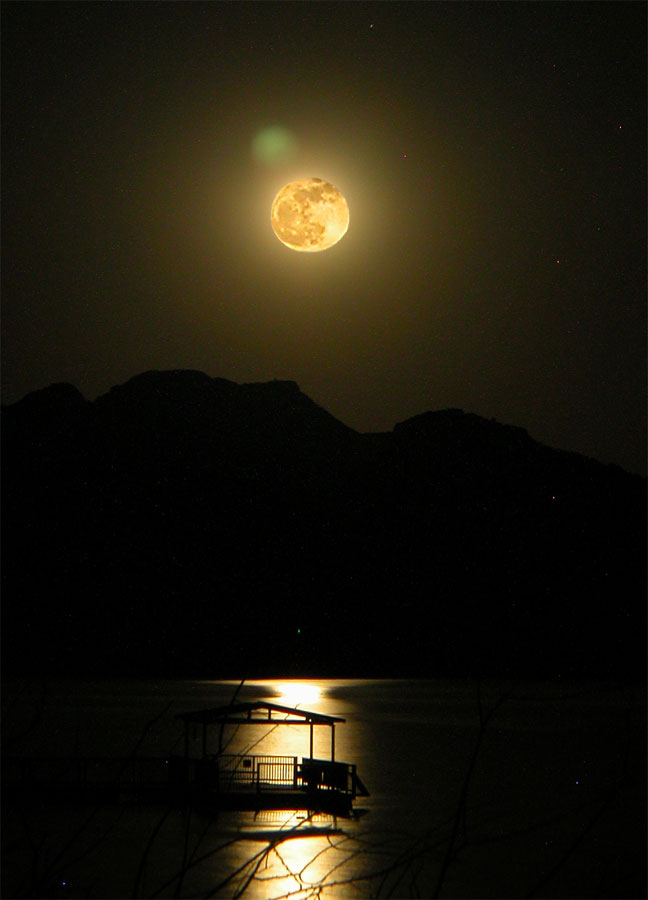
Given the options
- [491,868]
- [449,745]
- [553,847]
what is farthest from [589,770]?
[491,868]

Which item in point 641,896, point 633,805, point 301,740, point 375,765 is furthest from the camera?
point 301,740

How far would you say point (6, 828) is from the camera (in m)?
2.56

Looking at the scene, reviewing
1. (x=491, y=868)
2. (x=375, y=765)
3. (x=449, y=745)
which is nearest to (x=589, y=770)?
(x=375, y=765)

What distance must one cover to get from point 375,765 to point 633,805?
29.8 meters

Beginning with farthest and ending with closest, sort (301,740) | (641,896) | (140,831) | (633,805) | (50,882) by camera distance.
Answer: (301,740)
(633,805)
(140,831)
(641,896)
(50,882)

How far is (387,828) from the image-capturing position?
21.5 m

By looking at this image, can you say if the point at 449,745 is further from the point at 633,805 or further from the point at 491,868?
the point at 491,868

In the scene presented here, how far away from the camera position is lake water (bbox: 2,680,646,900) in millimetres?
2543

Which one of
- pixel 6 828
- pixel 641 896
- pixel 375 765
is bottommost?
pixel 641 896

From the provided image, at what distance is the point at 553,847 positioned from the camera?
5184 centimetres

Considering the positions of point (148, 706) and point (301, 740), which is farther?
point (148, 706)

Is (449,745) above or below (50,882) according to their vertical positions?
above

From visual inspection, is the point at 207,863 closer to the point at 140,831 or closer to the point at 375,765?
the point at 140,831

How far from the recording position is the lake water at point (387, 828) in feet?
8.34
